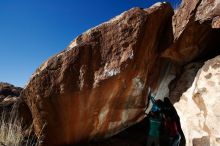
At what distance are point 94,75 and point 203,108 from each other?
84.6 inches

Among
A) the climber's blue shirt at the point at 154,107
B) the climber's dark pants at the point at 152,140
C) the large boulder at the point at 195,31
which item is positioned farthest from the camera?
the climber's dark pants at the point at 152,140

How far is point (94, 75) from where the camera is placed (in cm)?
568

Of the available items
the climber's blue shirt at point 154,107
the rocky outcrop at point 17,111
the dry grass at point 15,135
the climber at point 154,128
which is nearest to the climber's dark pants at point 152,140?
the climber at point 154,128

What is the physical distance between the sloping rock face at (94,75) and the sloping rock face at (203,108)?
99 cm

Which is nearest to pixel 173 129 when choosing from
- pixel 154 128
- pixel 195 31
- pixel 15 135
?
pixel 154 128

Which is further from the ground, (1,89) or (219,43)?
(219,43)

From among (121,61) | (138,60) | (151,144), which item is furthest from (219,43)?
(151,144)

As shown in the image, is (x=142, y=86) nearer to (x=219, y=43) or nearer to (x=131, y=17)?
(x=131, y=17)

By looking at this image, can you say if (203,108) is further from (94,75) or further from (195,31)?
(94,75)

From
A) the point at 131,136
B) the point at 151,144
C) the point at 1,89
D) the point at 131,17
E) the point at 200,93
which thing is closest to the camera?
the point at 200,93

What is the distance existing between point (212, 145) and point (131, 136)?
8.73ft

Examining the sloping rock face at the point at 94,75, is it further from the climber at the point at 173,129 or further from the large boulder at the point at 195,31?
the climber at the point at 173,129

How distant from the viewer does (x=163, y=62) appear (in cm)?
644

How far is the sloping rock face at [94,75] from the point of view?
5609 mm
